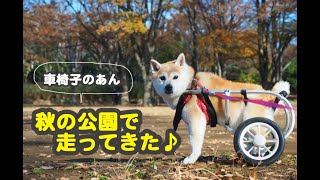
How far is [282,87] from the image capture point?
11.6ft

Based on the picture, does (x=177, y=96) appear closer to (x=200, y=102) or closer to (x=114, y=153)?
(x=200, y=102)

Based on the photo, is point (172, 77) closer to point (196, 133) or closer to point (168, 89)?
point (168, 89)

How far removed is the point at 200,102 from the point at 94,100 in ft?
13.1

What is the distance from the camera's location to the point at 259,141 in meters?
3.20

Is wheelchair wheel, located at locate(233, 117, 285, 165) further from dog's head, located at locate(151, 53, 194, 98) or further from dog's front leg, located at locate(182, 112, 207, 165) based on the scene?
dog's head, located at locate(151, 53, 194, 98)

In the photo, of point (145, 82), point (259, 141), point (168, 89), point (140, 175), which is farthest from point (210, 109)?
point (145, 82)

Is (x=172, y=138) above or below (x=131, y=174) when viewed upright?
above

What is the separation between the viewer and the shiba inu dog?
3398 millimetres

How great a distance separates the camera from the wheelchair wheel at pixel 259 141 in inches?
126

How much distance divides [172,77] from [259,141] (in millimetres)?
886

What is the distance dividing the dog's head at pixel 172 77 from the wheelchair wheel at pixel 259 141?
0.60 meters

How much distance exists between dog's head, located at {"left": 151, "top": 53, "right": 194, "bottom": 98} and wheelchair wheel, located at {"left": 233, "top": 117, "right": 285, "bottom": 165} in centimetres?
60

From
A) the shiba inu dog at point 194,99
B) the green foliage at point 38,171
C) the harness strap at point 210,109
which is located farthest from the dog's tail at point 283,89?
the green foliage at point 38,171

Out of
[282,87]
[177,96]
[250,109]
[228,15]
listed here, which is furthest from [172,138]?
[228,15]
